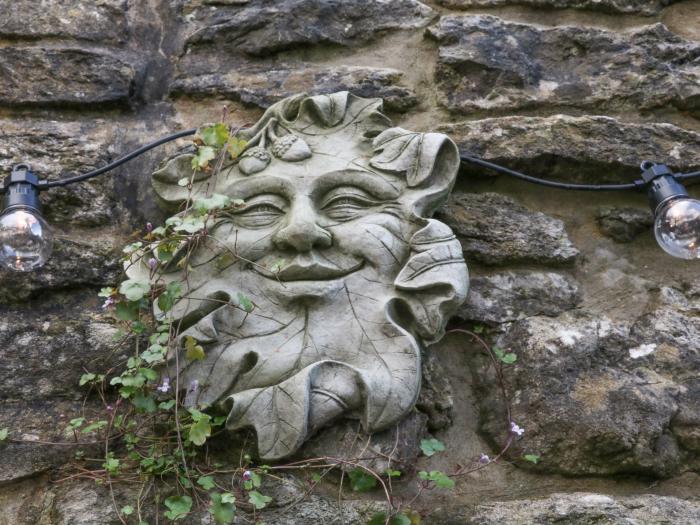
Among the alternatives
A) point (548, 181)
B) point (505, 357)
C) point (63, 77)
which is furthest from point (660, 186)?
point (63, 77)

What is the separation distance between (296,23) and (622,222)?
0.91 meters

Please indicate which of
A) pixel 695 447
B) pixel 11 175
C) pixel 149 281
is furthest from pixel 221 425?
pixel 695 447

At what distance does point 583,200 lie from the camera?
205 centimetres

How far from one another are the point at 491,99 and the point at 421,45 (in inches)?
9.5

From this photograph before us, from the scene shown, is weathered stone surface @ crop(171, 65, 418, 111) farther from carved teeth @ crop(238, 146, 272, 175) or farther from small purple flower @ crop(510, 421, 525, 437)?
small purple flower @ crop(510, 421, 525, 437)

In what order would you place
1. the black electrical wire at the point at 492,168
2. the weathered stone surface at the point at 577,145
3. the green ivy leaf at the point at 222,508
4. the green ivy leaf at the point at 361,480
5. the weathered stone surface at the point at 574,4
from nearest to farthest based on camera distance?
the green ivy leaf at the point at 222,508 < the green ivy leaf at the point at 361,480 < the black electrical wire at the point at 492,168 < the weathered stone surface at the point at 577,145 < the weathered stone surface at the point at 574,4

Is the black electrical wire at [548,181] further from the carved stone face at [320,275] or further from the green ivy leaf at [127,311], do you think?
the green ivy leaf at [127,311]

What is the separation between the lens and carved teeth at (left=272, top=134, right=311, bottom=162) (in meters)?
1.86

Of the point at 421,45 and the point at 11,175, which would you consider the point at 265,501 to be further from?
the point at 421,45

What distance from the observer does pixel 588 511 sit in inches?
62.7

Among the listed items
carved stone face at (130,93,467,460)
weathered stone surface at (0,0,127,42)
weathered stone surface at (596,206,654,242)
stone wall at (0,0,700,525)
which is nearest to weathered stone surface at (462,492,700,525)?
stone wall at (0,0,700,525)

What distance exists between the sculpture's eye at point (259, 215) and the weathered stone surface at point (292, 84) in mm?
406

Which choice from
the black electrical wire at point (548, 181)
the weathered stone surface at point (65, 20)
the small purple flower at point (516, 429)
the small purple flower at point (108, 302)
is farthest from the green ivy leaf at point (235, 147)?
the small purple flower at point (516, 429)

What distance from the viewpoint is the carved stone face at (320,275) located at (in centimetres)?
159
